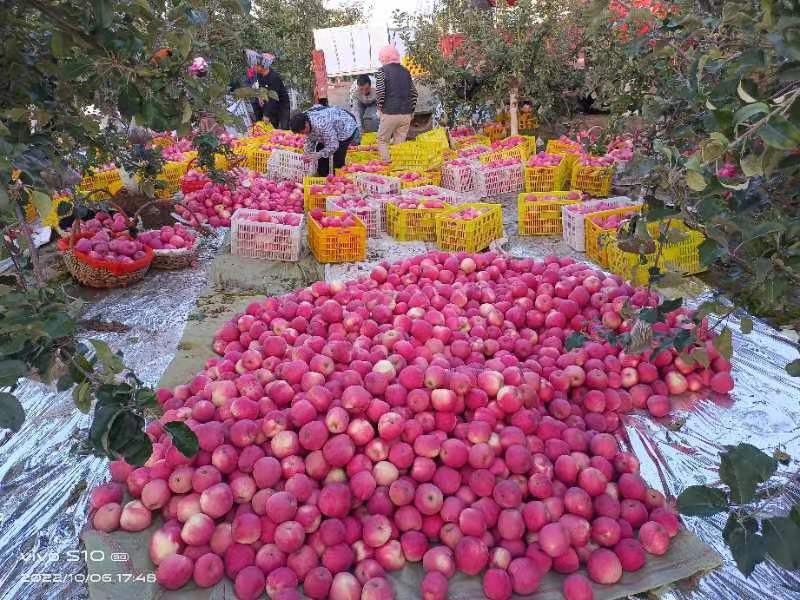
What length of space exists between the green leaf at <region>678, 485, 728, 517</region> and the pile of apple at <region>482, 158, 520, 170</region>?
6162mm

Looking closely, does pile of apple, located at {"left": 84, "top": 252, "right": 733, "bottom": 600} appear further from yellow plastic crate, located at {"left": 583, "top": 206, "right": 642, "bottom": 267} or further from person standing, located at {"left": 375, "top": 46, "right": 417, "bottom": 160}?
person standing, located at {"left": 375, "top": 46, "right": 417, "bottom": 160}

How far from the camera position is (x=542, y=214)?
5598 millimetres

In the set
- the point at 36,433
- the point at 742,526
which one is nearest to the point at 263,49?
the point at 36,433


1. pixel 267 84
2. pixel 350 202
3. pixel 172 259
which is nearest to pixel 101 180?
pixel 172 259

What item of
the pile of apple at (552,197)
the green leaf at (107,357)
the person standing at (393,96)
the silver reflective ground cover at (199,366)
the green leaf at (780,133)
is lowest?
the silver reflective ground cover at (199,366)

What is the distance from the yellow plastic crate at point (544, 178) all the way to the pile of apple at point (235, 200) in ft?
8.69

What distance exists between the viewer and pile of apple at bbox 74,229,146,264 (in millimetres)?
4367

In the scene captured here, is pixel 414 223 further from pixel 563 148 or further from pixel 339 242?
pixel 563 148

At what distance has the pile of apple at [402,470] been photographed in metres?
2.02

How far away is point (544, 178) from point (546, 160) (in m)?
0.27

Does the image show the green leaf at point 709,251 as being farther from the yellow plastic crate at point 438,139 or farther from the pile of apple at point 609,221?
the yellow plastic crate at point 438,139

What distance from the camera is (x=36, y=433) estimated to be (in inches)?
109

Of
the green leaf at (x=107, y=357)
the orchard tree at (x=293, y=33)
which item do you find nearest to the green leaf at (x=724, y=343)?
the green leaf at (x=107, y=357)

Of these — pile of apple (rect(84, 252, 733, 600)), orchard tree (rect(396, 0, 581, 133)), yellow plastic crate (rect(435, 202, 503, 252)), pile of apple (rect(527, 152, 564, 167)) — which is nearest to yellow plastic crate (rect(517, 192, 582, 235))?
yellow plastic crate (rect(435, 202, 503, 252))
